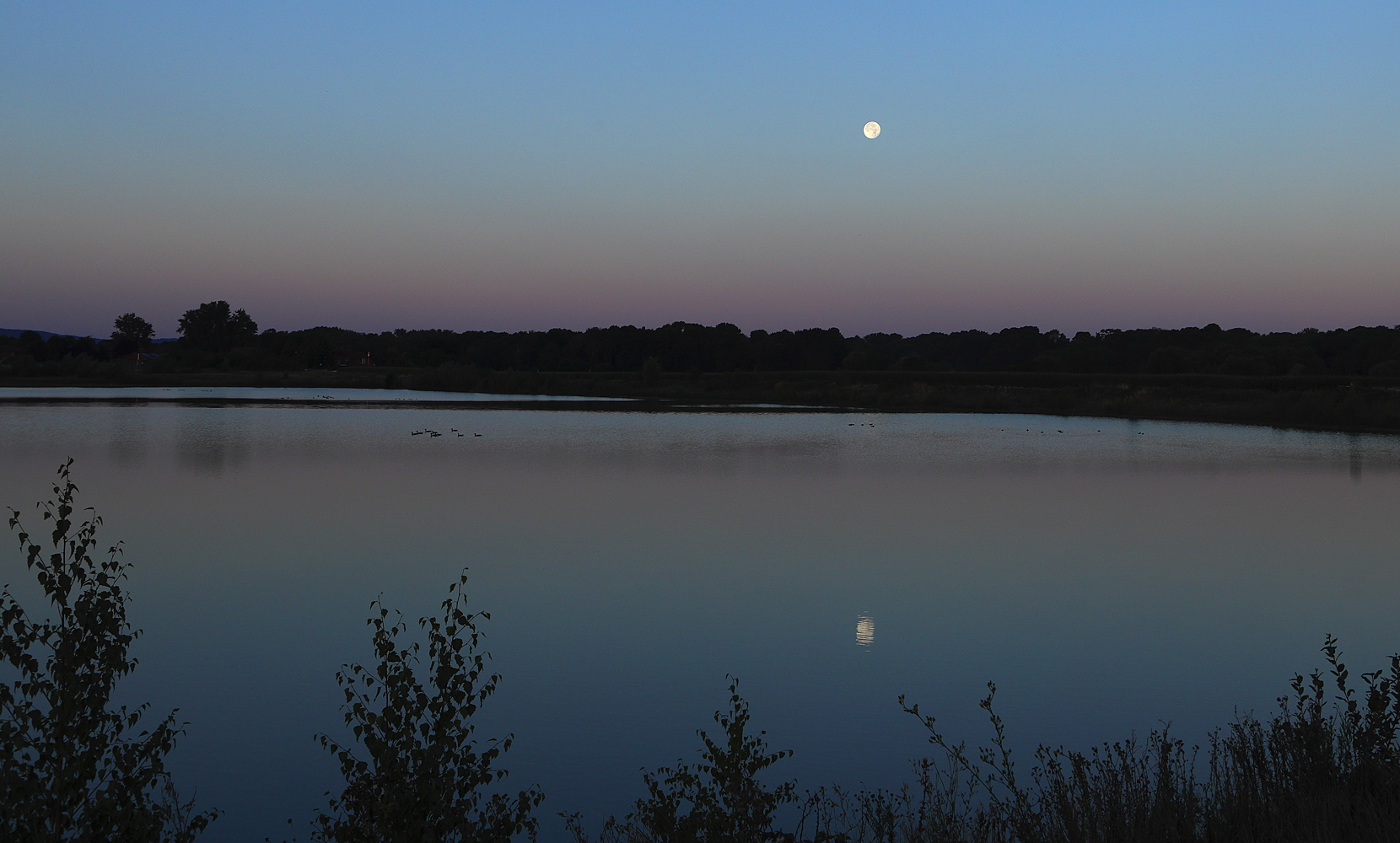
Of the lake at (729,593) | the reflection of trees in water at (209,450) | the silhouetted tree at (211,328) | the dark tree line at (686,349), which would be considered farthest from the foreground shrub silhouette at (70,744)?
the silhouetted tree at (211,328)

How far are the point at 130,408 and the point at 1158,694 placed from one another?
51945 mm

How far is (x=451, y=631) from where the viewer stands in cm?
440

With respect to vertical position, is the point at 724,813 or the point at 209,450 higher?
the point at 724,813

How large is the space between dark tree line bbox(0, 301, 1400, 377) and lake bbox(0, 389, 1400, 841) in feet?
292

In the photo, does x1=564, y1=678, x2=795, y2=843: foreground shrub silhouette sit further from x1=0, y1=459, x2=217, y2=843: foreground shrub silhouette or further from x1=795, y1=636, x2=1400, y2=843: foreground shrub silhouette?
x1=0, y1=459, x2=217, y2=843: foreground shrub silhouette

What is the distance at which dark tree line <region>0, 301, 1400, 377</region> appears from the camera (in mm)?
110750

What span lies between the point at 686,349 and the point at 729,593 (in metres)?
132

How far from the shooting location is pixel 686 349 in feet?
465

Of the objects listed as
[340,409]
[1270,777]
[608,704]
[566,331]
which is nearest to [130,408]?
[340,409]

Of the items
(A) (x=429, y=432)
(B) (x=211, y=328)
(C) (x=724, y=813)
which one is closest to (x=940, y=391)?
(A) (x=429, y=432)

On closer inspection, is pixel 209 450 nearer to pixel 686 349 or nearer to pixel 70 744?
pixel 70 744

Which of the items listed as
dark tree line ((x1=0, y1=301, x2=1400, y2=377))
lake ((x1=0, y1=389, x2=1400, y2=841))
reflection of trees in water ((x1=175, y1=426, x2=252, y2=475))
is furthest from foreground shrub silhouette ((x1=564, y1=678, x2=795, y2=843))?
dark tree line ((x1=0, y1=301, x2=1400, y2=377))

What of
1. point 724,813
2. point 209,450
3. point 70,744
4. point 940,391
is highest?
point 940,391

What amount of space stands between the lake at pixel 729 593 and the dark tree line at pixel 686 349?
8914cm
